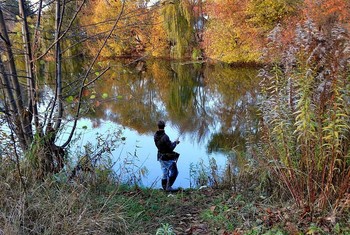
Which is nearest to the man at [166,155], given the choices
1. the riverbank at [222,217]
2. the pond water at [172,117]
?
the pond water at [172,117]

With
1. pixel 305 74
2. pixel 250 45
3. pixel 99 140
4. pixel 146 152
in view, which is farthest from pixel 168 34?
pixel 305 74

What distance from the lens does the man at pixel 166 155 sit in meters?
6.52

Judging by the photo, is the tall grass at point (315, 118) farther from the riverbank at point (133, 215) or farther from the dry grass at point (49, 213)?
the dry grass at point (49, 213)

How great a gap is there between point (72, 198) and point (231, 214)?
67.1 inches

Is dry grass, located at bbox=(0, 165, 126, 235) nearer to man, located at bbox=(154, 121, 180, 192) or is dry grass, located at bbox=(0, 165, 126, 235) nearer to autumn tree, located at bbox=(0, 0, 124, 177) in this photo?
autumn tree, located at bbox=(0, 0, 124, 177)

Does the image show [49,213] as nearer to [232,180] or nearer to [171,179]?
[232,180]

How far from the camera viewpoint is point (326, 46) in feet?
11.5

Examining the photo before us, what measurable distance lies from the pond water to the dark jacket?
0.50 m

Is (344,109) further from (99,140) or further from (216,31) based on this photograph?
(216,31)

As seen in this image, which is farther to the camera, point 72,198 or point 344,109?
point 72,198

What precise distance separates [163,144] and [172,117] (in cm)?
646

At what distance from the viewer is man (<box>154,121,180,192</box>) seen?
6.52 m

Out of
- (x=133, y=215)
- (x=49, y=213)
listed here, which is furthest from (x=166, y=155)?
(x=49, y=213)

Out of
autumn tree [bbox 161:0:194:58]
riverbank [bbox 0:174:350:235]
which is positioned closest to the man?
riverbank [bbox 0:174:350:235]
